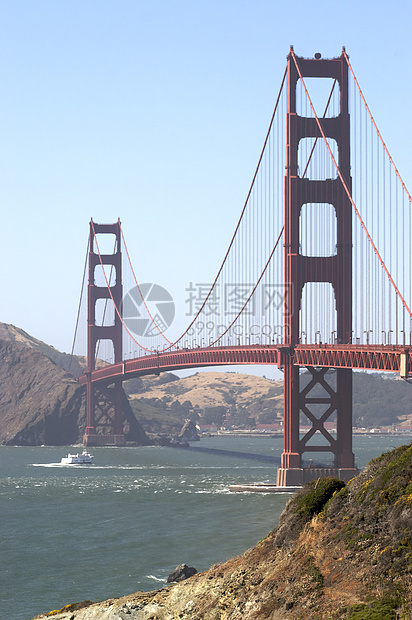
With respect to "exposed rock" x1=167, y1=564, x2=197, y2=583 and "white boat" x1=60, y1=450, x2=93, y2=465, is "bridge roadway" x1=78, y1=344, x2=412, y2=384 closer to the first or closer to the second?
"white boat" x1=60, y1=450, x2=93, y2=465

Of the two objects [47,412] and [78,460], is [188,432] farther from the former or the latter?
[78,460]

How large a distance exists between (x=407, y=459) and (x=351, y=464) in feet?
167

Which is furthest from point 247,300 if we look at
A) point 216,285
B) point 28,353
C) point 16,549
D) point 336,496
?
point 28,353

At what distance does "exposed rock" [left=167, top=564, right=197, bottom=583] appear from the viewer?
3644cm

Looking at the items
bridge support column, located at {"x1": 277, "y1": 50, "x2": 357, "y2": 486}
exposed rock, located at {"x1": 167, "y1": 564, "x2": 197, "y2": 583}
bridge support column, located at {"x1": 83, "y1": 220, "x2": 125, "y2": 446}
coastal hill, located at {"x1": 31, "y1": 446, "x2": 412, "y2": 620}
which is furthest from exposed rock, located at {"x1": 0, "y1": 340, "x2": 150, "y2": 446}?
coastal hill, located at {"x1": 31, "y1": 446, "x2": 412, "y2": 620}

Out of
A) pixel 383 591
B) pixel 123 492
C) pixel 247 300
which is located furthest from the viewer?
pixel 247 300

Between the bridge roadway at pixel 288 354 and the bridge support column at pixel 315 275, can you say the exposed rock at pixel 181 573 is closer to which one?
the bridge roadway at pixel 288 354

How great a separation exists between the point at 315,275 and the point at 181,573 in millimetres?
38237

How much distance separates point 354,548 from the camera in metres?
20.3

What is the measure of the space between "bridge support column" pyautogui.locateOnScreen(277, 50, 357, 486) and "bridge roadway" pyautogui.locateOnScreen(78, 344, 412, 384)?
2956 mm

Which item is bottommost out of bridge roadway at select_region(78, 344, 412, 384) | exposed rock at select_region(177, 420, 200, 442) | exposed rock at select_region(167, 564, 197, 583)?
exposed rock at select_region(167, 564, 197, 583)

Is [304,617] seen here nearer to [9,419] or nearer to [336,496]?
[336,496]

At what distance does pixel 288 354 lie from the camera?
70812mm

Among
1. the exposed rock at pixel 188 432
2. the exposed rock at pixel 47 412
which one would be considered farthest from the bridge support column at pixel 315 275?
the exposed rock at pixel 188 432
